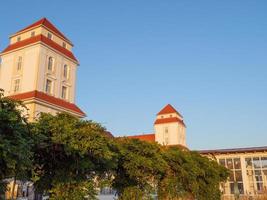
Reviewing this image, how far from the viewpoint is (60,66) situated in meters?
31.4

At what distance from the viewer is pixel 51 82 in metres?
30.1

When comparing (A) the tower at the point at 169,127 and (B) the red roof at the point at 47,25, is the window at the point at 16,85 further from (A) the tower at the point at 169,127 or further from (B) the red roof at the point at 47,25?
(A) the tower at the point at 169,127

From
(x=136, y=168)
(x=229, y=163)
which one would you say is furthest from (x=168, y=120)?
(x=136, y=168)

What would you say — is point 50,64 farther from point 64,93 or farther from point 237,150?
point 237,150

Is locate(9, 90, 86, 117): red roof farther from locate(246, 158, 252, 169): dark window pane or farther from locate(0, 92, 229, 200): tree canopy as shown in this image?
locate(246, 158, 252, 169): dark window pane

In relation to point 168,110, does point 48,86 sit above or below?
below

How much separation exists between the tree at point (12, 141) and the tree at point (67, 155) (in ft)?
5.20

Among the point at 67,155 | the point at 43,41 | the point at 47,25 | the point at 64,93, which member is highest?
the point at 47,25

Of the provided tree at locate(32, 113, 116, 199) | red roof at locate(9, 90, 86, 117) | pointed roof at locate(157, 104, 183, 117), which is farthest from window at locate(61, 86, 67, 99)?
pointed roof at locate(157, 104, 183, 117)

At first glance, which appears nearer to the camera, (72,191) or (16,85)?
(72,191)

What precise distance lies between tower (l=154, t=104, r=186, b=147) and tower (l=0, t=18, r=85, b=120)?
92.5ft

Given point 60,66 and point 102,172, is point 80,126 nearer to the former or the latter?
point 102,172

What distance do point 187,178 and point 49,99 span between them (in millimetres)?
18743

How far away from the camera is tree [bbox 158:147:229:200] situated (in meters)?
12.3
